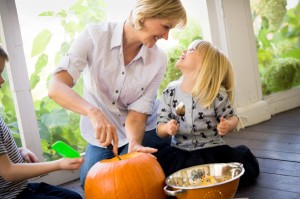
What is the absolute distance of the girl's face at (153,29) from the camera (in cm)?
167

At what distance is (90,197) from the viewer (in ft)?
4.69

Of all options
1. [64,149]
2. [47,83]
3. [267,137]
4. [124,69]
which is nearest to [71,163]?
[64,149]

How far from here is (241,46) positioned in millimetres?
3039

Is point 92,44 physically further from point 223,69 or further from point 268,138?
point 268,138

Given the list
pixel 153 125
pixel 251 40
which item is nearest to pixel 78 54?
→ pixel 153 125

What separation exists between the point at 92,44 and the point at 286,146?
128 cm

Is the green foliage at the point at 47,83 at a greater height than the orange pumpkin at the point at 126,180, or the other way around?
the green foliage at the point at 47,83

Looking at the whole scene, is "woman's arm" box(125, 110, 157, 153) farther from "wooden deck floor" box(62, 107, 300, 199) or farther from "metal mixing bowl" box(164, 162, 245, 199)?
"wooden deck floor" box(62, 107, 300, 199)

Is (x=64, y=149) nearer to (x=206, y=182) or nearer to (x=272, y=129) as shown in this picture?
(x=206, y=182)

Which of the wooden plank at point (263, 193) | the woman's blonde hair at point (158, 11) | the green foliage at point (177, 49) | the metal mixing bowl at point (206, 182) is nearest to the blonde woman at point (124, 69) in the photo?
the woman's blonde hair at point (158, 11)

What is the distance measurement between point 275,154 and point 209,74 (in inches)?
28.5

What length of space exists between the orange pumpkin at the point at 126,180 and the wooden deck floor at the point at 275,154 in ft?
1.72

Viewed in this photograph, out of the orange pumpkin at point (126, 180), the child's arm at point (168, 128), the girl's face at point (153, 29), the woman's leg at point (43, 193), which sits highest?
the girl's face at point (153, 29)

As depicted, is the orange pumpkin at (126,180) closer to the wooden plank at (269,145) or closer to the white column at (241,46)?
the wooden plank at (269,145)
